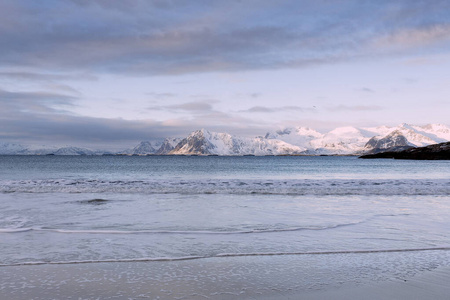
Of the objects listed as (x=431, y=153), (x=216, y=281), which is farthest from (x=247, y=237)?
(x=431, y=153)

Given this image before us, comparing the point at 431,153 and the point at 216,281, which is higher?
the point at 431,153

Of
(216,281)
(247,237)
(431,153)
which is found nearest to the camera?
(216,281)

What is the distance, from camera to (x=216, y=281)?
7.18 m

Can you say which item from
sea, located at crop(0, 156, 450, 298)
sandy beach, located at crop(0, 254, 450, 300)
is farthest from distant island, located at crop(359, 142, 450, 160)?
sandy beach, located at crop(0, 254, 450, 300)

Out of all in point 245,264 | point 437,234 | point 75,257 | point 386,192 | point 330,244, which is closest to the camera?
point 245,264

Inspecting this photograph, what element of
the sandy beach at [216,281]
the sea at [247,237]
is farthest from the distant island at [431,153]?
the sandy beach at [216,281]

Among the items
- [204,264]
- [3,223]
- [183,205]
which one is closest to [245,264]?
[204,264]

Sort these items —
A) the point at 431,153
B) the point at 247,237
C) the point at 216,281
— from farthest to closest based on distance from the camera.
Answer: 1. the point at 431,153
2. the point at 247,237
3. the point at 216,281

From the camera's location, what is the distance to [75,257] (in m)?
9.00

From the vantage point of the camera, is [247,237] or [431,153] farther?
[431,153]

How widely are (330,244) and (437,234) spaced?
388cm

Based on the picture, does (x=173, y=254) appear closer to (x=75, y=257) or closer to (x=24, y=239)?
(x=75, y=257)

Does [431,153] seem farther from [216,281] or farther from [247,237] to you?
[216,281]

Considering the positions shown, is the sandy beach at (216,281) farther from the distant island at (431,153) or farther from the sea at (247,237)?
the distant island at (431,153)
